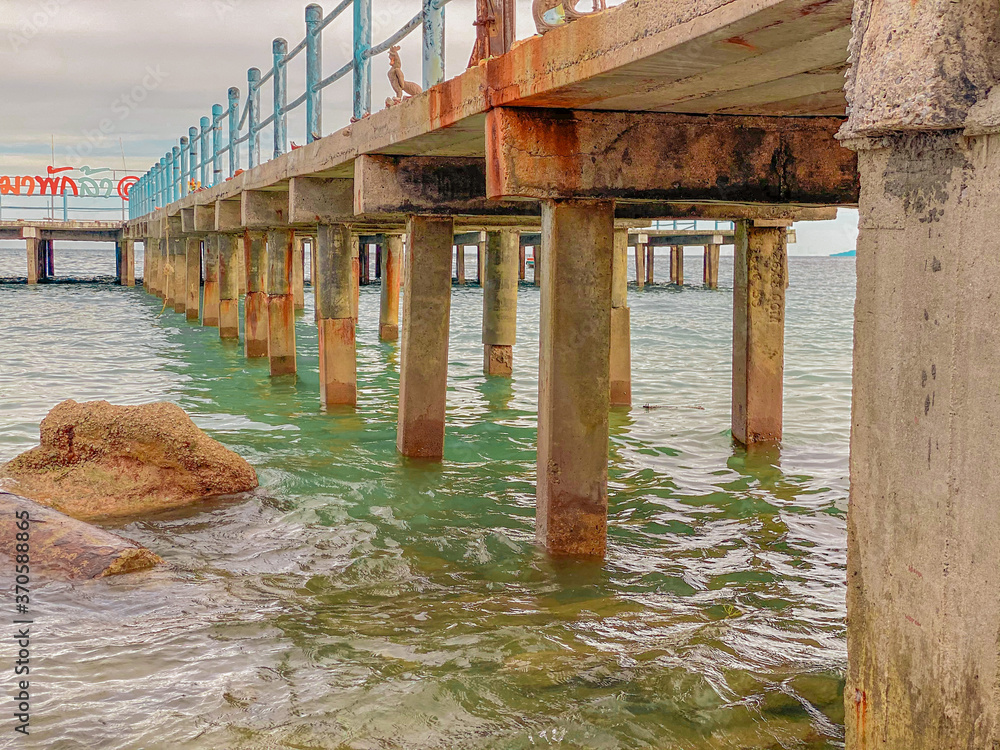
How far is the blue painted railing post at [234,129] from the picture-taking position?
1348 cm

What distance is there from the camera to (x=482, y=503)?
272 inches

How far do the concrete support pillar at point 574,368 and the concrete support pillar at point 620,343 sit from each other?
16.2 ft

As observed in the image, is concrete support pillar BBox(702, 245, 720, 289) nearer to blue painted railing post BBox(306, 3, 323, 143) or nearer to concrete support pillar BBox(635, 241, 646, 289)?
concrete support pillar BBox(635, 241, 646, 289)

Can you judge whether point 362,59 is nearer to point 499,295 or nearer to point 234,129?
point 499,295

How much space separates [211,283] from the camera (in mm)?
20188

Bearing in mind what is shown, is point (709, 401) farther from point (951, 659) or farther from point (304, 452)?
point (951, 659)

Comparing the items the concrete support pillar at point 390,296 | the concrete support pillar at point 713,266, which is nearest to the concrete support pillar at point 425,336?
the concrete support pillar at point 390,296

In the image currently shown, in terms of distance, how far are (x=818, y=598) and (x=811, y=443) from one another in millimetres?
4239

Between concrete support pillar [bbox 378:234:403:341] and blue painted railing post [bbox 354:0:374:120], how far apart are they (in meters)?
10.1

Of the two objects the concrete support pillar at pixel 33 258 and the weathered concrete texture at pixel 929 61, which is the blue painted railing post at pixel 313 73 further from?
the concrete support pillar at pixel 33 258

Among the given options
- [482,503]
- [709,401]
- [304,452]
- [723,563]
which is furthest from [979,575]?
[709,401]

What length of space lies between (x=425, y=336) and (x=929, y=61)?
582 cm

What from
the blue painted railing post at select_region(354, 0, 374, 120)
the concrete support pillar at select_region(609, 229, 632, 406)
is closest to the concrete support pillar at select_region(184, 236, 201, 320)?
the concrete support pillar at select_region(609, 229, 632, 406)

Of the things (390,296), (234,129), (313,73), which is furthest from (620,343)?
(390,296)
